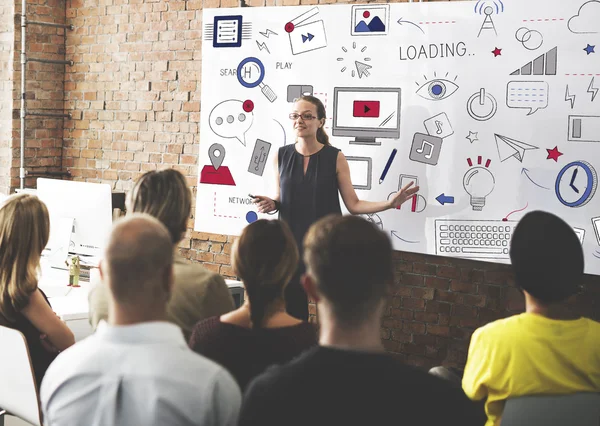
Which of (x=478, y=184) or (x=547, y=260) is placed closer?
(x=547, y=260)

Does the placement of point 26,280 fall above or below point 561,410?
above

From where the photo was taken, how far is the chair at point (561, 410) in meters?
1.88

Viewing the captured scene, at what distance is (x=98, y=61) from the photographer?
18.9 ft

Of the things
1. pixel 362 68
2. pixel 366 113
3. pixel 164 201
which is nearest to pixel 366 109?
pixel 366 113

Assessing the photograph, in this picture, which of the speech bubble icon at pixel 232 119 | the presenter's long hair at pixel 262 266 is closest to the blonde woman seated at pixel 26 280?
the presenter's long hair at pixel 262 266

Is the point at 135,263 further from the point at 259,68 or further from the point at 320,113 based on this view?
the point at 259,68

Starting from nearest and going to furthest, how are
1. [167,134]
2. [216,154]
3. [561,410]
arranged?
[561,410]
[216,154]
[167,134]

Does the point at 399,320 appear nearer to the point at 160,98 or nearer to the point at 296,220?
the point at 296,220

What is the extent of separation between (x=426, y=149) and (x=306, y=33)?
1034 mm

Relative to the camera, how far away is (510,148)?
3.86m

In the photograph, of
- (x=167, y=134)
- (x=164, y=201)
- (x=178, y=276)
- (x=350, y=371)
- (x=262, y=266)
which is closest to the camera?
(x=350, y=371)

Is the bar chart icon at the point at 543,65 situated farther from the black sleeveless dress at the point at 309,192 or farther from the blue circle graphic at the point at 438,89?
the black sleeveless dress at the point at 309,192

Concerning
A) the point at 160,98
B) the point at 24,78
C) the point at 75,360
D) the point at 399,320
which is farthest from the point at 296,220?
the point at 24,78

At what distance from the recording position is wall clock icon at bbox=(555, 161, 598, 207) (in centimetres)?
366
